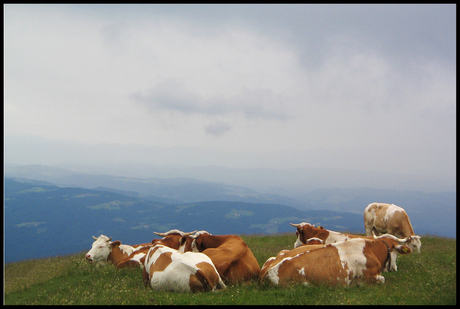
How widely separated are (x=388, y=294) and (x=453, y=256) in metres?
7.56

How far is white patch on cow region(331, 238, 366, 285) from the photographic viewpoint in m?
9.34

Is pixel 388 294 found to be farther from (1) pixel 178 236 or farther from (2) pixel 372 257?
(1) pixel 178 236

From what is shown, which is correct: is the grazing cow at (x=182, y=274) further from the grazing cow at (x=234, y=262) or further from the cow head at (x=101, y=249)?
the cow head at (x=101, y=249)

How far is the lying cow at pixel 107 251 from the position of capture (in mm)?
13665

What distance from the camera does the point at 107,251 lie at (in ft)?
46.3

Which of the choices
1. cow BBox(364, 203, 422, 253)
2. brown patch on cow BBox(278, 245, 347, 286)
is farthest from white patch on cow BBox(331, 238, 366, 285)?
cow BBox(364, 203, 422, 253)

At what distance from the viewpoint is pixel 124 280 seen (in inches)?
396

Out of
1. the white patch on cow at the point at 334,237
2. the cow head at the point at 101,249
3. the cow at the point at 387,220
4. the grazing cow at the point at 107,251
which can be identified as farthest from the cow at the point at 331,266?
the cow at the point at 387,220

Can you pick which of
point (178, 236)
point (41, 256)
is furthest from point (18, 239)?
point (178, 236)

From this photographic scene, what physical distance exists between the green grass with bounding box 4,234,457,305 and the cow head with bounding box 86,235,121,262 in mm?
1957

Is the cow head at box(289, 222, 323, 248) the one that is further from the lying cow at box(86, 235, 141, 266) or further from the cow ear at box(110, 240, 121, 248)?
the cow ear at box(110, 240, 121, 248)

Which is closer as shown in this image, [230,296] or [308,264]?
[230,296]

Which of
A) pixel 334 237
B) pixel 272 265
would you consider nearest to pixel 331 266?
Result: pixel 272 265

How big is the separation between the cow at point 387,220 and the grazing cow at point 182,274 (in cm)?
1228
